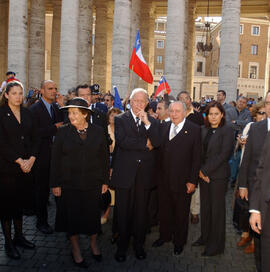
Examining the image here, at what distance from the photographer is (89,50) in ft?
74.6

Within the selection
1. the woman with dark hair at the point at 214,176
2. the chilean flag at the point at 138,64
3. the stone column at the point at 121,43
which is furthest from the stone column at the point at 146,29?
the woman with dark hair at the point at 214,176

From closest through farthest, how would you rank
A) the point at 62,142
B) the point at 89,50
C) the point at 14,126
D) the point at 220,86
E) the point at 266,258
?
the point at 266,258
the point at 62,142
the point at 14,126
the point at 220,86
the point at 89,50

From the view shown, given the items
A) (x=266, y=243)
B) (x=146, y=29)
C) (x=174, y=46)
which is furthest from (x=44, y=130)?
(x=146, y=29)

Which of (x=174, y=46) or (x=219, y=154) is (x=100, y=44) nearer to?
(x=174, y=46)

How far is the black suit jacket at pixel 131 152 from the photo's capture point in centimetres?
473

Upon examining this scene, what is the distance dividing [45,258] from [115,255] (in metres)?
0.93

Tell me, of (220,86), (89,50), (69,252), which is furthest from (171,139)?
(89,50)

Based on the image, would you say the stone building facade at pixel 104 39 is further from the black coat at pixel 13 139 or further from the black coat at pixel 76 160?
the black coat at pixel 76 160

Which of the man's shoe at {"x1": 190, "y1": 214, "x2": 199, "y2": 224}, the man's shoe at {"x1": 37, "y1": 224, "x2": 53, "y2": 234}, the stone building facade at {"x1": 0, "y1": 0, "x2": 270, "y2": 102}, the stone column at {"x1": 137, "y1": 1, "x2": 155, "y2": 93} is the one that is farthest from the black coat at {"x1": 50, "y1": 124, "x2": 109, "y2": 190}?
the stone column at {"x1": 137, "y1": 1, "x2": 155, "y2": 93}

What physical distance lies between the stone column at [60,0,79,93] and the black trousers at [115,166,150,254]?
54.8ft

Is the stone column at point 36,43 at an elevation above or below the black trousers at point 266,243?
above

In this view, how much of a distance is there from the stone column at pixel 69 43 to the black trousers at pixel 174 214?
16.5 meters

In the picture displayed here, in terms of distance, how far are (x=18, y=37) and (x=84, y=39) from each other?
3.98 metres

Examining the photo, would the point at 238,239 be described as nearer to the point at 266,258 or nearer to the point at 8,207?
the point at 266,258
